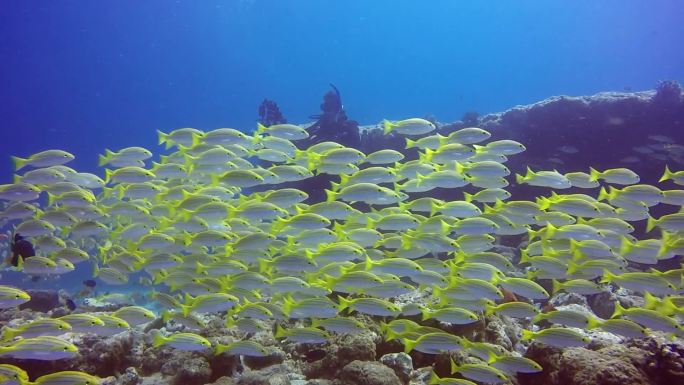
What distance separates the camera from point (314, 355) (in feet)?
20.4

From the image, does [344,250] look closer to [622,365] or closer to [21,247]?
[622,365]

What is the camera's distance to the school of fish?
206 inches

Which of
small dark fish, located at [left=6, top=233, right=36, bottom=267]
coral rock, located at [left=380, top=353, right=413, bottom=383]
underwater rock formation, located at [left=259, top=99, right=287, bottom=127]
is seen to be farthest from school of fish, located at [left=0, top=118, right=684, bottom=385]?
underwater rock formation, located at [left=259, top=99, right=287, bottom=127]

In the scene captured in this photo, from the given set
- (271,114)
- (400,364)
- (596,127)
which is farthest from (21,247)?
(596,127)

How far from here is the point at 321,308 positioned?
5.38m

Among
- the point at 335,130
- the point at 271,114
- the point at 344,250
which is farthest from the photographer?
the point at 271,114

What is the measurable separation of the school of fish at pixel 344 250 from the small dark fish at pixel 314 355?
0.24 m

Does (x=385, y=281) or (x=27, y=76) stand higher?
(x=27, y=76)

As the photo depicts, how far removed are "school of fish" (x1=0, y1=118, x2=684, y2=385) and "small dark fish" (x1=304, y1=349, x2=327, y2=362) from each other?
0.24 m

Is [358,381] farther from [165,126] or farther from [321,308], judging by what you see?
[165,126]

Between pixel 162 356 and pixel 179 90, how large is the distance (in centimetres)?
15775

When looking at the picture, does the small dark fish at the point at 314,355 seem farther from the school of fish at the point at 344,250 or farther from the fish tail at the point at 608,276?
the fish tail at the point at 608,276

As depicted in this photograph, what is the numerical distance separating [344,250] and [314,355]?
5.23 ft

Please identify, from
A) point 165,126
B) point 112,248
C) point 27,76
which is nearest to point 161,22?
point 165,126
